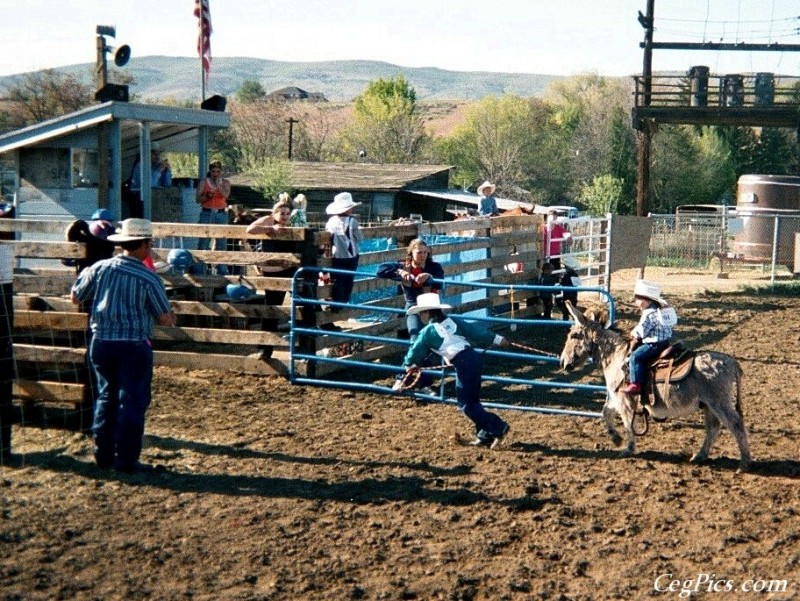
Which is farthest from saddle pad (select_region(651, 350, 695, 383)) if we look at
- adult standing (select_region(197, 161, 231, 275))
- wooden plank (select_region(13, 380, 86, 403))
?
adult standing (select_region(197, 161, 231, 275))

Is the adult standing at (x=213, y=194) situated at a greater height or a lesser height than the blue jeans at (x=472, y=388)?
greater

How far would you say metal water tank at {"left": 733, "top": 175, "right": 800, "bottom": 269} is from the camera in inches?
1105

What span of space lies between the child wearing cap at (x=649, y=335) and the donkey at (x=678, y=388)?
202 millimetres

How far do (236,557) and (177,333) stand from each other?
6248 millimetres

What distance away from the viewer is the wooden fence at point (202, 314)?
982 centimetres

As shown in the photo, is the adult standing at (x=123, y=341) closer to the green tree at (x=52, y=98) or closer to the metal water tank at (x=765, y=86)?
the metal water tank at (x=765, y=86)

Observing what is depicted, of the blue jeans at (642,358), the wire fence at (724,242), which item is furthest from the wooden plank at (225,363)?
the wire fence at (724,242)

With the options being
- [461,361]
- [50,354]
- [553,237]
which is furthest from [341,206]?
[553,237]

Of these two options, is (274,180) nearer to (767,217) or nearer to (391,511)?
(767,217)

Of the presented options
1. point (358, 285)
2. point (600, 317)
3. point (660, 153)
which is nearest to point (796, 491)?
point (600, 317)

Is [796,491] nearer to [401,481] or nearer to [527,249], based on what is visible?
[401,481]

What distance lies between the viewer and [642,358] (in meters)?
8.74

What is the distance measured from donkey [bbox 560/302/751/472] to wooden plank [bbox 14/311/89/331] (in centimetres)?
394

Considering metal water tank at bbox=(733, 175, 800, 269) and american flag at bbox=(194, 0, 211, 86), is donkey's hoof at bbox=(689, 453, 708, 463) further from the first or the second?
metal water tank at bbox=(733, 175, 800, 269)
